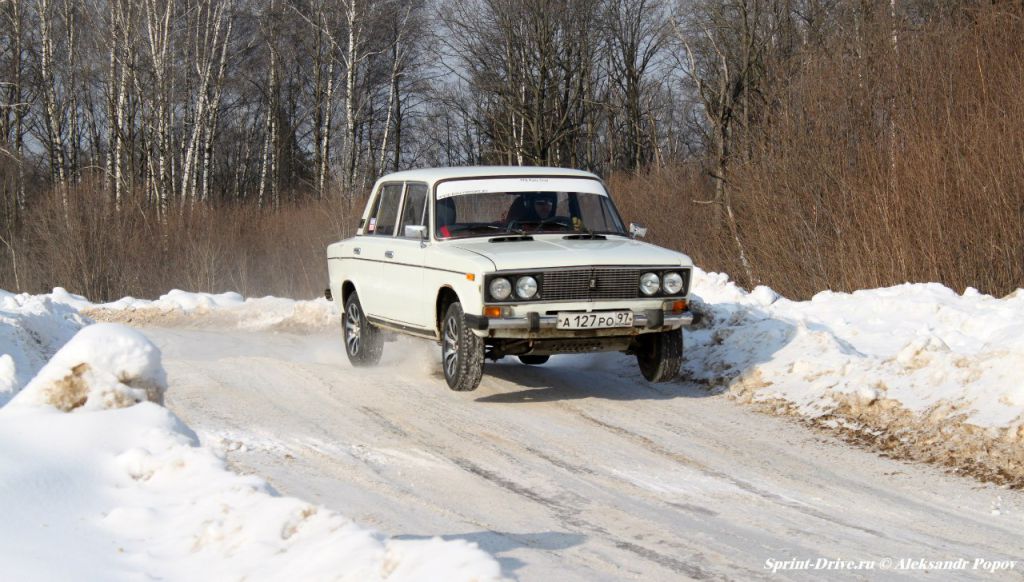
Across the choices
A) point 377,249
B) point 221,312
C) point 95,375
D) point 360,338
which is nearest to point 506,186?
point 377,249

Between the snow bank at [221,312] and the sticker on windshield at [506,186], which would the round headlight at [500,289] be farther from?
the snow bank at [221,312]

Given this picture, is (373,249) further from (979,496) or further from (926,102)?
(926,102)

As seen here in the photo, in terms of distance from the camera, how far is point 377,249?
37.5 feet

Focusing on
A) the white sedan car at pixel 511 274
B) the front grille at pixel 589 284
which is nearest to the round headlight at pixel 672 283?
the white sedan car at pixel 511 274

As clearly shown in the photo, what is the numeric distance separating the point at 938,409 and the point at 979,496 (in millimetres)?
1682

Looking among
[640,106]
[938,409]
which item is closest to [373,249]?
[938,409]

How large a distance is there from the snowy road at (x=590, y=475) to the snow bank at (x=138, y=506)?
0.64 m

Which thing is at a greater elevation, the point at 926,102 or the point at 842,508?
the point at 926,102

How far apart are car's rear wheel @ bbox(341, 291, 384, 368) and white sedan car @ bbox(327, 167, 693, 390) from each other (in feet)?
0.04

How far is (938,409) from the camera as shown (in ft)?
26.9

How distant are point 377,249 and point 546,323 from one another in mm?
2868

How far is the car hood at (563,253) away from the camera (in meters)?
9.27

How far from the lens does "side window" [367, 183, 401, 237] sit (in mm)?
11461

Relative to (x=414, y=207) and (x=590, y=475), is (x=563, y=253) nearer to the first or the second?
(x=414, y=207)
